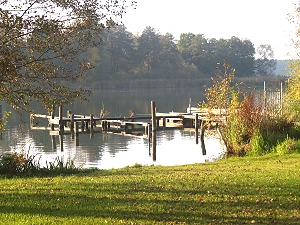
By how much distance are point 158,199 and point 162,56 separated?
99.9 meters

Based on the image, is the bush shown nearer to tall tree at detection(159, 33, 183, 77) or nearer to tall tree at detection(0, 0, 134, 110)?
tall tree at detection(0, 0, 134, 110)

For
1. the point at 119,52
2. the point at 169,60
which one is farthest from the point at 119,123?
the point at 169,60

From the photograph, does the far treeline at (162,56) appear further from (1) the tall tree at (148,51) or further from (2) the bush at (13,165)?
(2) the bush at (13,165)

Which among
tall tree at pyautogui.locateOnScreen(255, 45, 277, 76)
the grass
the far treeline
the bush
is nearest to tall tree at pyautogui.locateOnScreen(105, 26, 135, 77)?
the far treeline

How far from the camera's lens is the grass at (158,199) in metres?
8.04

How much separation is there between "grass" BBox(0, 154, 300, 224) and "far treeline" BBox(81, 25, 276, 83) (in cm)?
7893

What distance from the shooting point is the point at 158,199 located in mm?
9172

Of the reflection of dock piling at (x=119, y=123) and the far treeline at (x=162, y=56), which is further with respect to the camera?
the far treeline at (x=162, y=56)

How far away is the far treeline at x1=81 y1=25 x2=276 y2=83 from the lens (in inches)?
3926

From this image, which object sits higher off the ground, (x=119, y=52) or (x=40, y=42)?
(x=119, y=52)

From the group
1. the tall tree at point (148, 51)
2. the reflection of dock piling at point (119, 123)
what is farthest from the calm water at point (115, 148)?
the tall tree at point (148, 51)

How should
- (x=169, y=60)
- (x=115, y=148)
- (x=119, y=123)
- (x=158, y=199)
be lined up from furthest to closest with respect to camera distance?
(x=169, y=60) < (x=119, y=123) < (x=115, y=148) < (x=158, y=199)

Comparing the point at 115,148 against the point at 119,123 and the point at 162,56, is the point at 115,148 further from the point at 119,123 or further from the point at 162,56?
the point at 162,56

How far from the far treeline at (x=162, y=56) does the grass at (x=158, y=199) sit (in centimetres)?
7893
